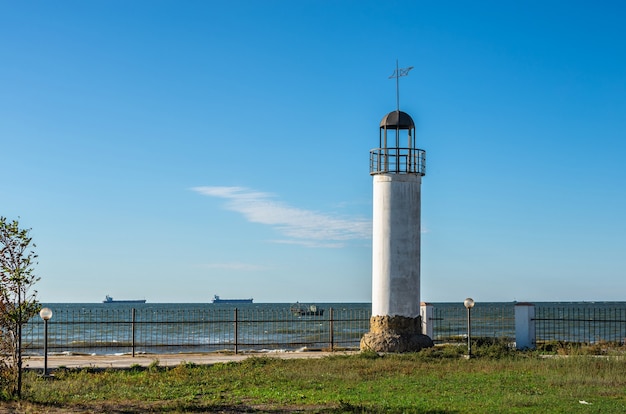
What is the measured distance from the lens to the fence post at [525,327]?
29737 millimetres

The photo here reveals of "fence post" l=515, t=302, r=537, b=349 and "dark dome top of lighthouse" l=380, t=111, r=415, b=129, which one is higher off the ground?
"dark dome top of lighthouse" l=380, t=111, r=415, b=129

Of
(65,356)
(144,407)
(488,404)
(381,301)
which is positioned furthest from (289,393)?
(65,356)

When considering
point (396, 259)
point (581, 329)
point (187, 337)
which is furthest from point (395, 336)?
point (581, 329)

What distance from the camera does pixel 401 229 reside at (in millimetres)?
28047

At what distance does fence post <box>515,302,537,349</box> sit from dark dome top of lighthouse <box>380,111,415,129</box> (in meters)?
8.43

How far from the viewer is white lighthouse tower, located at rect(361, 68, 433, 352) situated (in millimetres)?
27859

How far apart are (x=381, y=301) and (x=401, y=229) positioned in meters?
2.80

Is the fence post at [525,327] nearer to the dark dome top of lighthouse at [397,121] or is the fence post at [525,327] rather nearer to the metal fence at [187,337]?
the metal fence at [187,337]

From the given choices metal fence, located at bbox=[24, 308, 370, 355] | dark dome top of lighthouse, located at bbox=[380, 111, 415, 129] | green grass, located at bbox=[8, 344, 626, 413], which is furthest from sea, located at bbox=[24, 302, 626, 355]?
dark dome top of lighthouse, located at bbox=[380, 111, 415, 129]

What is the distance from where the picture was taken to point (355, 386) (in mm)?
19000

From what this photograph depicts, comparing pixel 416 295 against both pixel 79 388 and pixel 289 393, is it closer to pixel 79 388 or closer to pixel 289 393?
pixel 289 393

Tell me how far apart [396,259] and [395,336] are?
2.84 meters

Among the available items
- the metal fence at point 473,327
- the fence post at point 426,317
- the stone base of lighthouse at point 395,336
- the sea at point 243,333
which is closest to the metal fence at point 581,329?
the sea at point 243,333

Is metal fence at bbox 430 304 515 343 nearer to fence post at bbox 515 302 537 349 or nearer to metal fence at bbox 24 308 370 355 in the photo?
fence post at bbox 515 302 537 349
